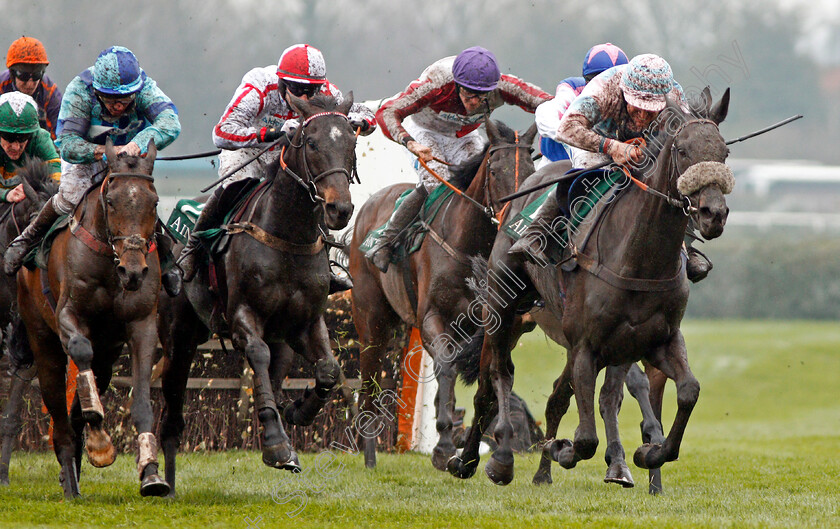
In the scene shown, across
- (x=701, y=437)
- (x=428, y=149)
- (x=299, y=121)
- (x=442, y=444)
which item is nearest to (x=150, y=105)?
(x=299, y=121)

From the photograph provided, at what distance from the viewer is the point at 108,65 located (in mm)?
6871

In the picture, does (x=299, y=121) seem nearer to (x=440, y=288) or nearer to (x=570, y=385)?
(x=440, y=288)

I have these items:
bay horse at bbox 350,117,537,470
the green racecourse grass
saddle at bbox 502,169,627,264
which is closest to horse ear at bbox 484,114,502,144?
bay horse at bbox 350,117,537,470

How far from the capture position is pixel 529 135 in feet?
26.5

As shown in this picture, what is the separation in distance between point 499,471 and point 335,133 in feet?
7.57

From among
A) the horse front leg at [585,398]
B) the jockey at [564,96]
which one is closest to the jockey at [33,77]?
the jockey at [564,96]

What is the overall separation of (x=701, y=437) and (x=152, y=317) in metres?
9.78

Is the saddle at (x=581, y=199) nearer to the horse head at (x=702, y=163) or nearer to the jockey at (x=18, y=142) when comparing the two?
the horse head at (x=702, y=163)

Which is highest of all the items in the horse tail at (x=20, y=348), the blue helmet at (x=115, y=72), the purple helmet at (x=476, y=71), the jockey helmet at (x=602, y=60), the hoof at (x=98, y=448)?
the jockey helmet at (x=602, y=60)

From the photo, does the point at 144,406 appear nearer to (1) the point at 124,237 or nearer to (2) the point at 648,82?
(1) the point at 124,237

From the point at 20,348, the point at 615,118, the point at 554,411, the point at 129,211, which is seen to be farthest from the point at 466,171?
the point at 20,348

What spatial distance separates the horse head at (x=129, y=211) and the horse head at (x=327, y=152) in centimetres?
87

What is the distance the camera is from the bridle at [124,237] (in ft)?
20.4

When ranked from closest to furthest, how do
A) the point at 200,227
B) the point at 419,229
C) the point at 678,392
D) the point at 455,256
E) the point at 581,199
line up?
the point at 678,392 < the point at 581,199 < the point at 200,227 < the point at 455,256 < the point at 419,229
